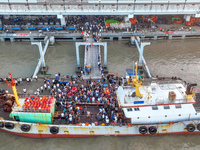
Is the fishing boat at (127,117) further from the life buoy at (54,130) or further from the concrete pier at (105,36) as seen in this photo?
the concrete pier at (105,36)

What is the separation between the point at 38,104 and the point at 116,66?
1847 cm

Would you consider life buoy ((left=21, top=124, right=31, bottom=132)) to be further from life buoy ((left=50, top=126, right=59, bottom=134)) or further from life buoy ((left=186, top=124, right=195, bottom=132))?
life buoy ((left=186, top=124, right=195, bottom=132))

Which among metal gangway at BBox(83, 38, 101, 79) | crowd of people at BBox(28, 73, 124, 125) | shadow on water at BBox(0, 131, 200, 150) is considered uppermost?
metal gangway at BBox(83, 38, 101, 79)

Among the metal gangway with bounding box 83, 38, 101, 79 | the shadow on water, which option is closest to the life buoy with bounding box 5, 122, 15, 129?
the shadow on water

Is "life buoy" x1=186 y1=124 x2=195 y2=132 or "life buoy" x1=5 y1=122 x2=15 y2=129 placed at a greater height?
"life buoy" x1=5 y1=122 x2=15 y2=129

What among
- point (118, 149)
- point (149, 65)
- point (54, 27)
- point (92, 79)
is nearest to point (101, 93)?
point (92, 79)

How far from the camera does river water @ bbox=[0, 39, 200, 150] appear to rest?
22.3m

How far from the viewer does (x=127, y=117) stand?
2153cm

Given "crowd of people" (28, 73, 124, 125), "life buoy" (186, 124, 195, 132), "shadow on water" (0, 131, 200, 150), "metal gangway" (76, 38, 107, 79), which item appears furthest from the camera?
"metal gangway" (76, 38, 107, 79)

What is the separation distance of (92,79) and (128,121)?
10.3 metres

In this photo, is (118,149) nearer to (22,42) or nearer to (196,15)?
(22,42)

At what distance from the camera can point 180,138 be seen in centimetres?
2288

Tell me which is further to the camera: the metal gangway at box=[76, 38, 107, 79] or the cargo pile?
the metal gangway at box=[76, 38, 107, 79]

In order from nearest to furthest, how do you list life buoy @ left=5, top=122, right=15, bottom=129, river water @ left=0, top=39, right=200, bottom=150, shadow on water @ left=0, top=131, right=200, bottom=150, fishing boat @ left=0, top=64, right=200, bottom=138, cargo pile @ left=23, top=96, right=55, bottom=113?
fishing boat @ left=0, top=64, right=200, bottom=138
cargo pile @ left=23, top=96, right=55, bottom=113
life buoy @ left=5, top=122, right=15, bottom=129
shadow on water @ left=0, top=131, right=200, bottom=150
river water @ left=0, top=39, right=200, bottom=150
